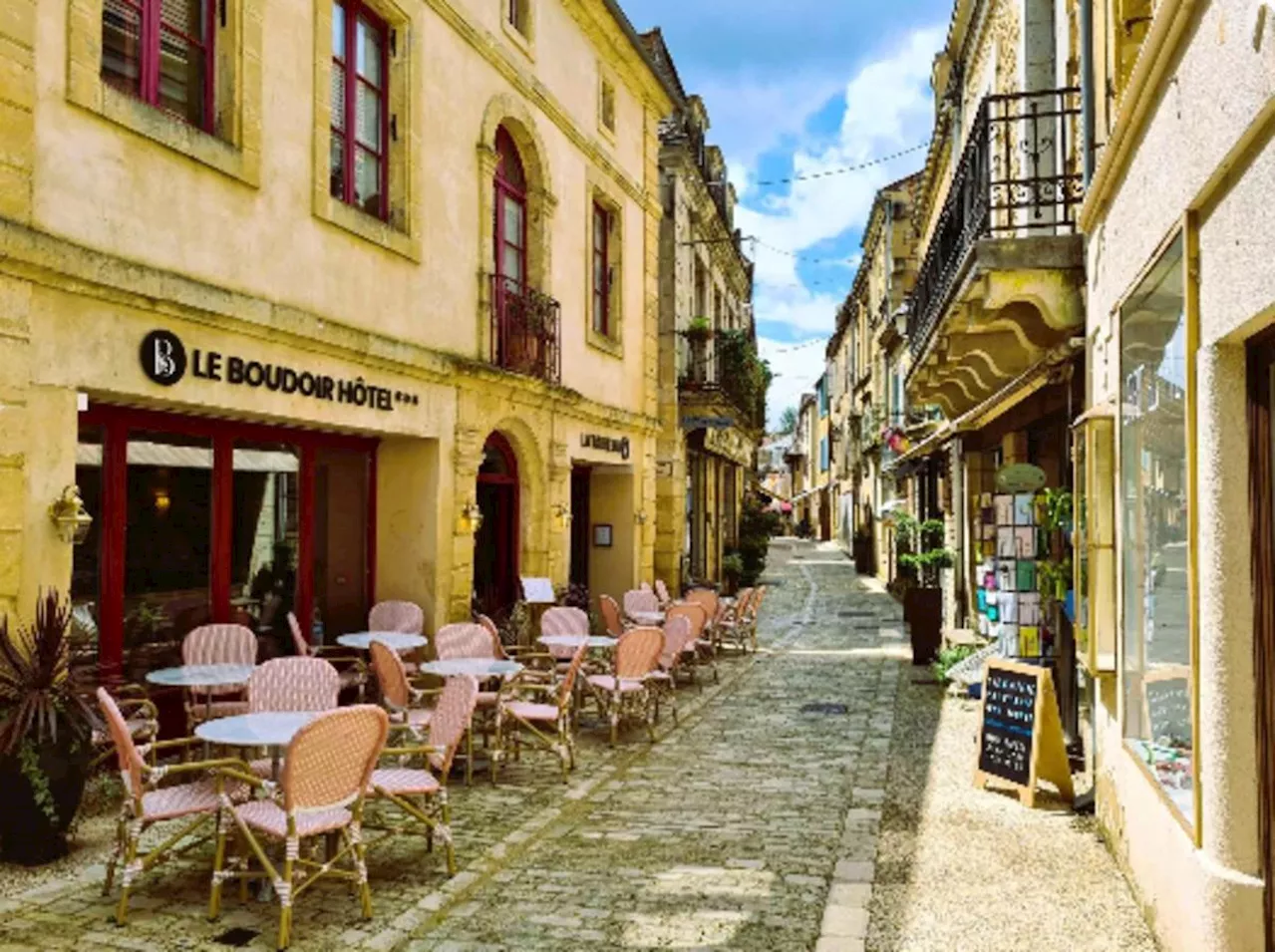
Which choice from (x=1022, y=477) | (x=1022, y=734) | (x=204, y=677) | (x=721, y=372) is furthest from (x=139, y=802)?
(x=721, y=372)

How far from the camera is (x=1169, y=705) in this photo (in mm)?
4438

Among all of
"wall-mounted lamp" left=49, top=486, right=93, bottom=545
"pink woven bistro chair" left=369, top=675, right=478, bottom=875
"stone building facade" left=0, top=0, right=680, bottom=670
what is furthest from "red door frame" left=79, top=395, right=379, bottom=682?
"pink woven bistro chair" left=369, top=675, right=478, bottom=875

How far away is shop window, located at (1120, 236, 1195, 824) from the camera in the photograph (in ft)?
13.5

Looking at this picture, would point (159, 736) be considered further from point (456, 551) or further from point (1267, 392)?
point (1267, 392)

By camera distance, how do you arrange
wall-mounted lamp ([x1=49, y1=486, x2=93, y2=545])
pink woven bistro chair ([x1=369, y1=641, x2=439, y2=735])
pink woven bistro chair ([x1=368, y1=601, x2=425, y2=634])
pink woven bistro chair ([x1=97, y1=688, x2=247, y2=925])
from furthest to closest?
pink woven bistro chair ([x1=368, y1=601, x2=425, y2=634]), pink woven bistro chair ([x1=369, y1=641, x2=439, y2=735]), wall-mounted lamp ([x1=49, y1=486, x2=93, y2=545]), pink woven bistro chair ([x1=97, y1=688, x2=247, y2=925])

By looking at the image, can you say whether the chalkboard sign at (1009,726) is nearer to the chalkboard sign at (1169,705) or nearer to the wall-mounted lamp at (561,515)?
the chalkboard sign at (1169,705)

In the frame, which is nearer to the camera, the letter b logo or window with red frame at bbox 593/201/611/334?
the letter b logo

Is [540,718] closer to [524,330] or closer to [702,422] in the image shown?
[524,330]

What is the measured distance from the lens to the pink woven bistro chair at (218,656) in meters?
7.25

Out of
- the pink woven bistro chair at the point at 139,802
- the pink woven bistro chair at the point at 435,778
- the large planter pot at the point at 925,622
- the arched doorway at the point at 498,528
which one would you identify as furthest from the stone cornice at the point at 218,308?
the large planter pot at the point at 925,622

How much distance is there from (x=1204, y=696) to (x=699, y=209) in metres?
18.0

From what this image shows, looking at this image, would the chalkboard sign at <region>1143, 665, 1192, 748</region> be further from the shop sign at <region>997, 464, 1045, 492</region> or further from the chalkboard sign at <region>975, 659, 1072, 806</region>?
the shop sign at <region>997, 464, 1045, 492</region>

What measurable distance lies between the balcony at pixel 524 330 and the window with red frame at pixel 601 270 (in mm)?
1929

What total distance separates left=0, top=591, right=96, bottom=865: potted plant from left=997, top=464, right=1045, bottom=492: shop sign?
668cm
